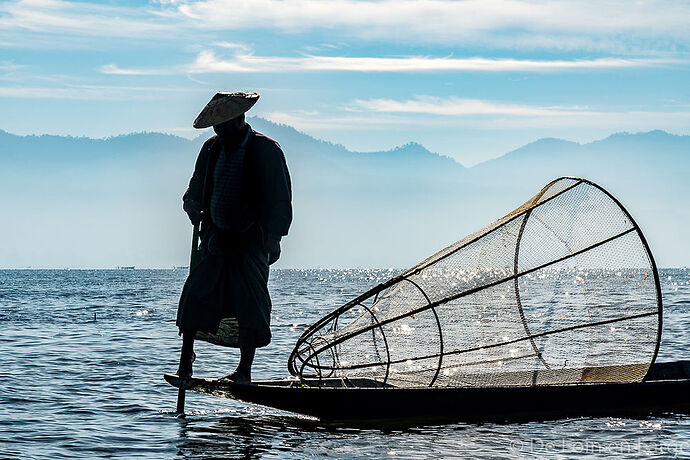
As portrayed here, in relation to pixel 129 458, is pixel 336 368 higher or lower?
higher

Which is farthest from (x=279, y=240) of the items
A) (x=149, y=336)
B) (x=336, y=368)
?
(x=149, y=336)

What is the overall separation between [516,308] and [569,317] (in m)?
1.90

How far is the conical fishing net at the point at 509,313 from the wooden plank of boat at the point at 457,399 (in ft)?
1.32

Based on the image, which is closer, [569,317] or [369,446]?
A: [369,446]

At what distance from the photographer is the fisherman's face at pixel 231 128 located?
8539 mm

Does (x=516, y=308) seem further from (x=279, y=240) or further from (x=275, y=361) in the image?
(x=275, y=361)

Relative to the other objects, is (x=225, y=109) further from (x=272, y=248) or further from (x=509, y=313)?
(x=509, y=313)

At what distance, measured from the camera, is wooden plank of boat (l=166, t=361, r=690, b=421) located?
9.31 meters

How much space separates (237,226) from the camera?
8.66m

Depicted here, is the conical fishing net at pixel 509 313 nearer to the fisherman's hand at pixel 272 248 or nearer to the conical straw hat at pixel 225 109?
the fisherman's hand at pixel 272 248

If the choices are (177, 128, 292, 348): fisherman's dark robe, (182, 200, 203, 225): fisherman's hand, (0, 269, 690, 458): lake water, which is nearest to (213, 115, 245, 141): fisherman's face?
(177, 128, 292, 348): fisherman's dark robe

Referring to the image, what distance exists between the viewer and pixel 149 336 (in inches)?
961

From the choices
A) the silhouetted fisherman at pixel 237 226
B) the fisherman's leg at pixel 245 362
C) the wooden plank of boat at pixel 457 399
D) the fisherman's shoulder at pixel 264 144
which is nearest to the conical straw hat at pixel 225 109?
the silhouetted fisherman at pixel 237 226

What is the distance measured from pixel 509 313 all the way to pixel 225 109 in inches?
175
